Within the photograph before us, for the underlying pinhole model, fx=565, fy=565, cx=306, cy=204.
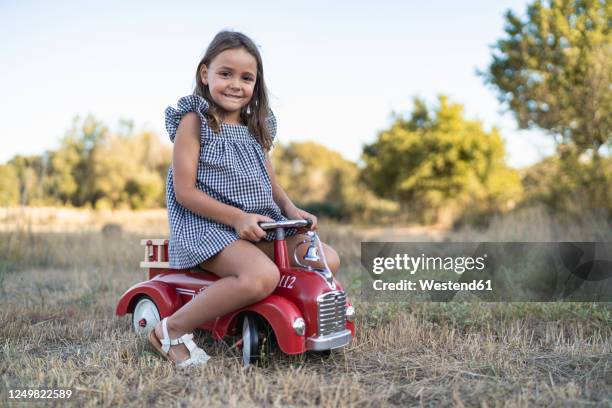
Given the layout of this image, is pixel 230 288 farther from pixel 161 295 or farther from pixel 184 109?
pixel 184 109

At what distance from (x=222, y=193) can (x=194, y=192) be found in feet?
0.55

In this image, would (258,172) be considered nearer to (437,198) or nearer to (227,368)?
(227,368)

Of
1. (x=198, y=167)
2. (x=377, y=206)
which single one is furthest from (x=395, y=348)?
(x=377, y=206)

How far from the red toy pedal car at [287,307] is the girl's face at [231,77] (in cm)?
80

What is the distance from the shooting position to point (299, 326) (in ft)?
8.41

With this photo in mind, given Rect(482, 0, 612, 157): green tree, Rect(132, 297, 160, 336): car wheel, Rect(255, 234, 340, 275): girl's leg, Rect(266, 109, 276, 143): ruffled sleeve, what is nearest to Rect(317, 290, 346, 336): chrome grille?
Rect(255, 234, 340, 275): girl's leg

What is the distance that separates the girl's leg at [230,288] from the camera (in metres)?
2.60

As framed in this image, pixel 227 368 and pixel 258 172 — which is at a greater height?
pixel 258 172

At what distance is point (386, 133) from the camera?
22.7 m

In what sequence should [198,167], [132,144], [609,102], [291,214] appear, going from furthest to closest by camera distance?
1. [132,144]
2. [609,102]
3. [291,214]
4. [198,167]

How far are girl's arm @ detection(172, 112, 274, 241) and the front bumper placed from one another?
545 mm

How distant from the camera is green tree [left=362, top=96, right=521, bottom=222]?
68.0 ft

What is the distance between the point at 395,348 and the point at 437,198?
59.1ft

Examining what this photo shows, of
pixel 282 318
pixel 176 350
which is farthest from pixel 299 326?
pixel 176 350
